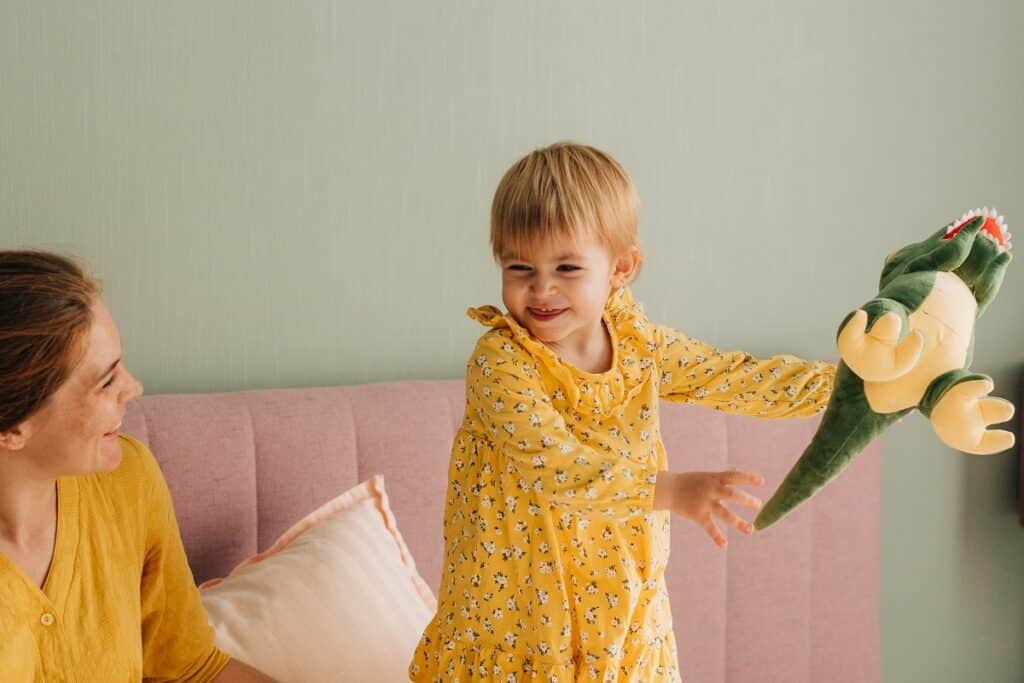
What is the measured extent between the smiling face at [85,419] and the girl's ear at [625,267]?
2.10 feet

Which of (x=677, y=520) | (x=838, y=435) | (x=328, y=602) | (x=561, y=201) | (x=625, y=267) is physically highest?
(x=561, y=201)

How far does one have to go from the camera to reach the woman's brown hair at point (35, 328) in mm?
1233

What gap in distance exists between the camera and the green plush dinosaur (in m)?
1.15

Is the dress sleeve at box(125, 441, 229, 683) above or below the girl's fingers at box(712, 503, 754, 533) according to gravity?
below

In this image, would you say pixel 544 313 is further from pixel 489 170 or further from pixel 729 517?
pixel 489 170

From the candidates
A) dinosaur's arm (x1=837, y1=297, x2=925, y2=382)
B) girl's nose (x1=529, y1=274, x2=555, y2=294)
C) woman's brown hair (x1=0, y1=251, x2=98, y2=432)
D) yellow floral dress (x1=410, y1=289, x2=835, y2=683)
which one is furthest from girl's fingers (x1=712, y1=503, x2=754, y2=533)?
woman's brown hair (x1=0, y1=251, x2=98, y2=432)

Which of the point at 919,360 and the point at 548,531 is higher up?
the point at 919,360

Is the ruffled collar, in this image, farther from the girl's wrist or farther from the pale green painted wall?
the pale green painted wall

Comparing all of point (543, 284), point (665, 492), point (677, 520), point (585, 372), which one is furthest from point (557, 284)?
point (677, 520)

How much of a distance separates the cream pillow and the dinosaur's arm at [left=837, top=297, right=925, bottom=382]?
2.82ft

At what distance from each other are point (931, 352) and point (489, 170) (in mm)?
1092

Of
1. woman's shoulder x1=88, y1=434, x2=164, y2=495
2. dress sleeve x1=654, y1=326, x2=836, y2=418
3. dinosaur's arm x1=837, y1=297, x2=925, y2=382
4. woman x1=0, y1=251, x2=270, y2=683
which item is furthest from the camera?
dress sleeve x1=654, y1=326, x2=836, y2=418

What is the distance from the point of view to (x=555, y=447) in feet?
4.46

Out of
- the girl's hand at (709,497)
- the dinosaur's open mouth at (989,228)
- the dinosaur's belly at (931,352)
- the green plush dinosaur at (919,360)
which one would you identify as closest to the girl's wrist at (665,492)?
the girl's hand at (709,497)
